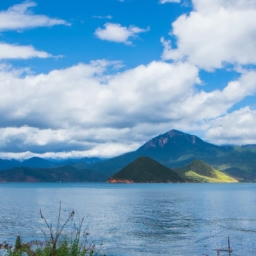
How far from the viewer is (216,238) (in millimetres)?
74000

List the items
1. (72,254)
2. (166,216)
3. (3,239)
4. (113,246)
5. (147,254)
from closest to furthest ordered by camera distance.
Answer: (72,254) → (147,254) → (113,246) → (3,239) → (166,216)

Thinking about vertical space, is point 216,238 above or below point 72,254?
below

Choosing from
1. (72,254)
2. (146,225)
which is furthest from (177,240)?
(72,254)

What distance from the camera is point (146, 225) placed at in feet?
310

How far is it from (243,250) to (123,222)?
43.0 meters

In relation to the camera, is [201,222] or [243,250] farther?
[201,222]

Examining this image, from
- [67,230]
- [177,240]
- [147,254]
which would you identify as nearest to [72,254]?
[147,254]

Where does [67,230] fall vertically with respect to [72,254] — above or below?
below

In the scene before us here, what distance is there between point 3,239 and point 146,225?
1493 inches

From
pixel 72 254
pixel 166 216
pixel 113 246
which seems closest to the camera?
pixel 72 254

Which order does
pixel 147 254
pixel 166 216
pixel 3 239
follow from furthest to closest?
pixel 166 216 < pixel 3 239 < pixel 147 254

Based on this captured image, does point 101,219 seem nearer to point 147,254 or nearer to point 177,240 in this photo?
point 177,240

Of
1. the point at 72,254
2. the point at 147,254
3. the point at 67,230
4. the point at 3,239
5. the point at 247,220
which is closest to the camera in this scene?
the point at 72,254

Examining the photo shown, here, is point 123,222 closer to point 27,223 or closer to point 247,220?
point 27,223
